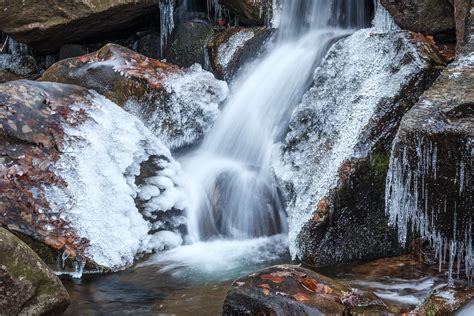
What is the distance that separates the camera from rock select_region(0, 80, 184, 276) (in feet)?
18.8

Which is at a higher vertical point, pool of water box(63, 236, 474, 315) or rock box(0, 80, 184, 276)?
rock box(0, 80, 184, 276)

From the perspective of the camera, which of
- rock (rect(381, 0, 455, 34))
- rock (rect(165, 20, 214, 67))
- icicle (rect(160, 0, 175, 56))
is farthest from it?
icicle (rect(160, 0, 175, 56))

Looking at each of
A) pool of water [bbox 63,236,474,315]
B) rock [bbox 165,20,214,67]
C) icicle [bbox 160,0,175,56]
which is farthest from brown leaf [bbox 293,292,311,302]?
icicle [bbox 160,0,175,56]

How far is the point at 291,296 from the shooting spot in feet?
13.5

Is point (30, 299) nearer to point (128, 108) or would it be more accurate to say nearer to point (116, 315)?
point (116, 315)

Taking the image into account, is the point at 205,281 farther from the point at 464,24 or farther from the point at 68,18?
the point at 68,18

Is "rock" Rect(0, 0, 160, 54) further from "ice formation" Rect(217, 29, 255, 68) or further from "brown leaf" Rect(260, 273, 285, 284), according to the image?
"brown leaf" Rect(260, 273, 285, 284)

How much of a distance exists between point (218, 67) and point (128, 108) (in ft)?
5.82

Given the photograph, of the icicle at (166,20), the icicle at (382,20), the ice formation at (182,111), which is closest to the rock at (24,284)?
the ice formation at (182,111)

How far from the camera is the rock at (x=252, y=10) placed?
29.6 feet

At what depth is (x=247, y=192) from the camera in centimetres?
670

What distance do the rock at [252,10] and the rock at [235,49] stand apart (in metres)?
0.27

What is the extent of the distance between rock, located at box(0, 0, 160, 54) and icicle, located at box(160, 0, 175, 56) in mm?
167

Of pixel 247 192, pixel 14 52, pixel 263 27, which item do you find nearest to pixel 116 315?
pixel 247 192
